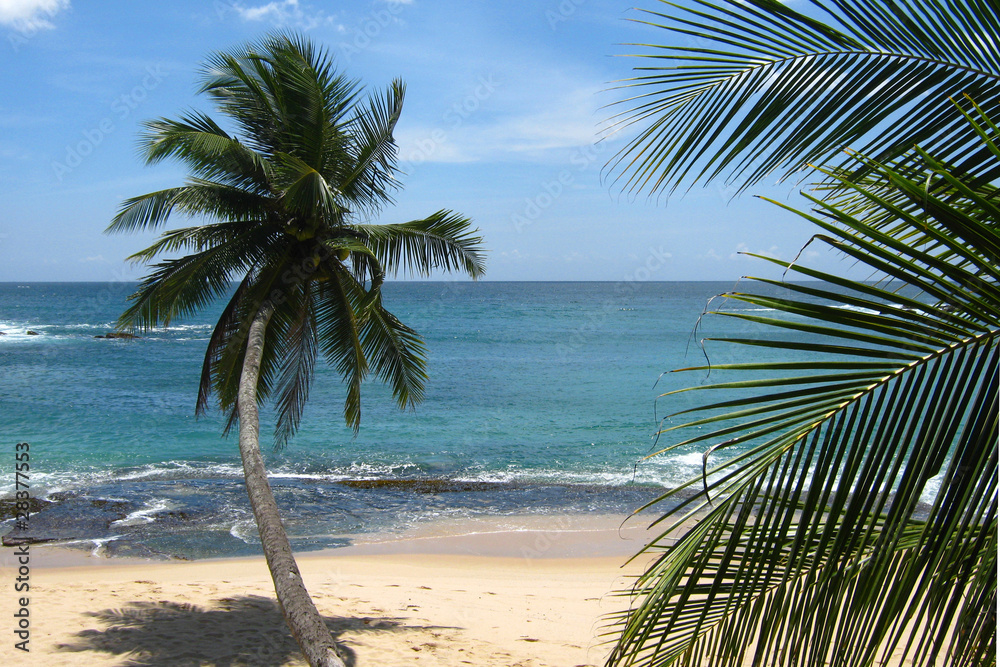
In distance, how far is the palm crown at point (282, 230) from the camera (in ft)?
26.9

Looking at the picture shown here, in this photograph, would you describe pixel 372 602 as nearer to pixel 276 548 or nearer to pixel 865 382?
pixel 276 548

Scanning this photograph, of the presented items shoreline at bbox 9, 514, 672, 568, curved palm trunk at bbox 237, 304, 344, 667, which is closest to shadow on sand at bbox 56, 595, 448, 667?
curved palm trunk at bbox 237, 304, 344, 667

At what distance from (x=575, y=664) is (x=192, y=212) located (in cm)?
691

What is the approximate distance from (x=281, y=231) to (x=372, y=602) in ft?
17.1

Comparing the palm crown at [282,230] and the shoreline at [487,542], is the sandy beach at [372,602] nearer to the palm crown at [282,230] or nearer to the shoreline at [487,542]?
the shoreline at [487,542]

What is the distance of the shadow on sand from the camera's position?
707cm

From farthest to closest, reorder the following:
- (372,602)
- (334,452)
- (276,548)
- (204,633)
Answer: (334,452)
(372,602)
(204,633)
(276,548)

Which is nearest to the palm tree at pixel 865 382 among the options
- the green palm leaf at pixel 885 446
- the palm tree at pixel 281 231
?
the green palm leaf at pixel 885 446

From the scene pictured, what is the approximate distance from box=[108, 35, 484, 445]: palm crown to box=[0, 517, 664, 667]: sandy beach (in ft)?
8.84

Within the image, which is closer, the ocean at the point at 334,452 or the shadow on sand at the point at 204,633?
the shadow on sand at the point at 204,633

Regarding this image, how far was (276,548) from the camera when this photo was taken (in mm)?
5715

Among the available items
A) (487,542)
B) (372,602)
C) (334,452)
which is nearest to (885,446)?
(372,602)

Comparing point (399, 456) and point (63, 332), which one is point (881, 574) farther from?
point (63, 332)

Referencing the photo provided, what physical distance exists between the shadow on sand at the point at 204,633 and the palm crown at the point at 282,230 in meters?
2.65
